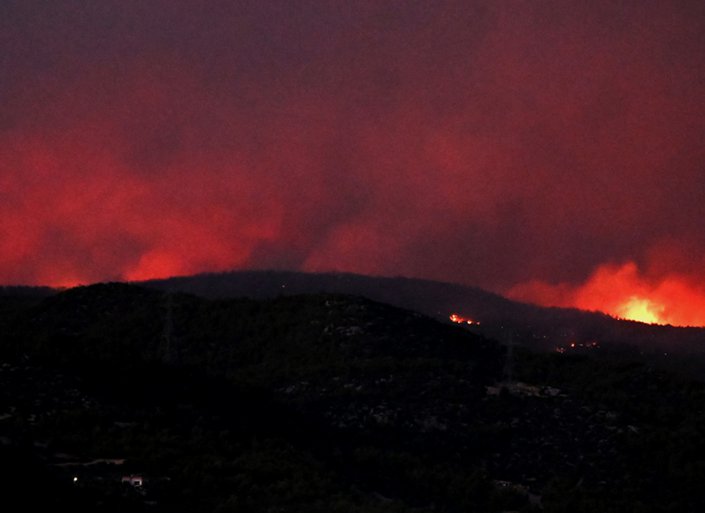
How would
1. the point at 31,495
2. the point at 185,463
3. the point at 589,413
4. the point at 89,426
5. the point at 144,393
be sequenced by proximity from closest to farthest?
1. the point at 31,495
2. the point at 185,463
3. the point at 89,426
4. the point at 144,393
5. the point at 589,413

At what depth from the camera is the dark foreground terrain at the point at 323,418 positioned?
74562 mm

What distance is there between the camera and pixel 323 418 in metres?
105

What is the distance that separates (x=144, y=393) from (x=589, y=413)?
3577 centimetres

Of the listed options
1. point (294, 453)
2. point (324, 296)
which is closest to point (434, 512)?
point (294, 453)

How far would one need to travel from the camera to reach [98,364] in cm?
9600

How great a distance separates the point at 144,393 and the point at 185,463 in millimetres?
15869

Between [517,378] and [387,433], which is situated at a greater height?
[517,378]

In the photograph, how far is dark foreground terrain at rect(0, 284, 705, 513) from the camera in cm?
7456

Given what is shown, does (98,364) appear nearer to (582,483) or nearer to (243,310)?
(582,483)

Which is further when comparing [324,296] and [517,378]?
[324,296]

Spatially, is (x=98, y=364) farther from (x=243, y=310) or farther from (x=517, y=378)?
(x=243, y=310)

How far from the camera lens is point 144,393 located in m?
91.6

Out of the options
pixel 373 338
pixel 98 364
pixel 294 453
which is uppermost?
pixel 373 338

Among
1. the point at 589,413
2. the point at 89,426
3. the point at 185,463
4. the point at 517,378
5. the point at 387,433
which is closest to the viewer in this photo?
the point at 185,463
